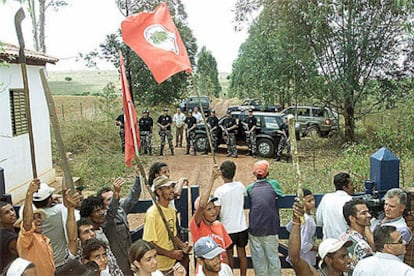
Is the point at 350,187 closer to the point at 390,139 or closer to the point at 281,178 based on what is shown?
the point at 390,139

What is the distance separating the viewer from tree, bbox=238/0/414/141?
16672 millimetres

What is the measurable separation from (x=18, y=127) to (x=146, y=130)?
5.51 metres

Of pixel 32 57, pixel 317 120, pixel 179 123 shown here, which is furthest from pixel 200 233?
pixel 317 120

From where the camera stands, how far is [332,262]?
3.58 meters

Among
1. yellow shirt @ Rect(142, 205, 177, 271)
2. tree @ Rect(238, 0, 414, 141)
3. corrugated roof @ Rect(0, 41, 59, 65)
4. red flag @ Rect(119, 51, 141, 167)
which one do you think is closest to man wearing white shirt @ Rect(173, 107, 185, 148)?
tree @ Rect(238, 0, 414, 141)

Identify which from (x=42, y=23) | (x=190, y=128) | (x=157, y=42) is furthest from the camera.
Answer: (x=42, y=23)

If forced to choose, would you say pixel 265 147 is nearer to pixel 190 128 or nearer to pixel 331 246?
pixel 190 128

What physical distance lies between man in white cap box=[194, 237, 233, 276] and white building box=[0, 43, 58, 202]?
24.4ft

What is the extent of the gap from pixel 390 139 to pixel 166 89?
1469cm

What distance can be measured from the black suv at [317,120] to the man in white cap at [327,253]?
657 inches

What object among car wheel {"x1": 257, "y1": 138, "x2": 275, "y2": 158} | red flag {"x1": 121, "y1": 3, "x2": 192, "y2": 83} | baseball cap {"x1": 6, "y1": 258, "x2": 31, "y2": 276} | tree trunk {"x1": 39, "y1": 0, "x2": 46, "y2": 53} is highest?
tree trunk {"x1": 39, "y1": 0, "x2": 46, "y2": 53}

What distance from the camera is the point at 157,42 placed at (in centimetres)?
486

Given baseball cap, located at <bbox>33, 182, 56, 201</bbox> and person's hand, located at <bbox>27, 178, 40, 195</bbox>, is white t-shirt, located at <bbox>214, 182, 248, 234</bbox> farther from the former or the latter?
person's hand, located at <bbox>27, 178, 40, 195</bbox>

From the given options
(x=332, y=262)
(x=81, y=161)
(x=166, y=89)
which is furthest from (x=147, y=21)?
(x=166, y=89)
